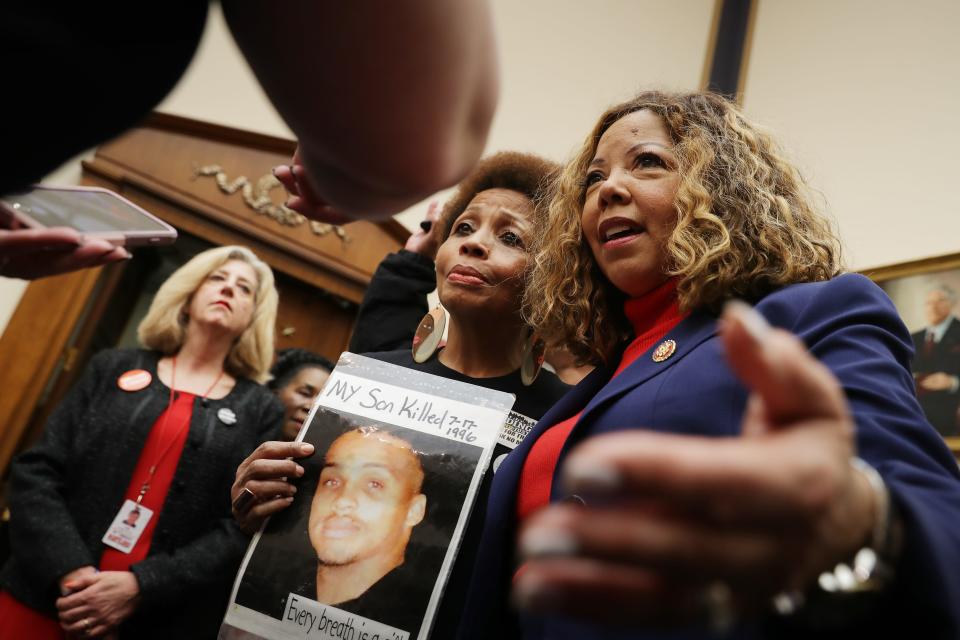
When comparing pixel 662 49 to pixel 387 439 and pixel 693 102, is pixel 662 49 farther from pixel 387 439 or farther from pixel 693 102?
pixel 387 439

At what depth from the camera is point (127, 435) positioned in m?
1.65

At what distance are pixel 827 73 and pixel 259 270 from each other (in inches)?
110

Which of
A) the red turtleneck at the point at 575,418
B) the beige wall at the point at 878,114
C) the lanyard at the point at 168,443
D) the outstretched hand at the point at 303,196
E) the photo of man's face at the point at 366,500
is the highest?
the beige wall at the point at 878,114

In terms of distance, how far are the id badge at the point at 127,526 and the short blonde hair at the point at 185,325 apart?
1.66 ft

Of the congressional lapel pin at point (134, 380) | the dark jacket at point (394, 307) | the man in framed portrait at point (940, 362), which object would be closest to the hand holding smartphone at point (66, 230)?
the dark jacket at point (394, 307)

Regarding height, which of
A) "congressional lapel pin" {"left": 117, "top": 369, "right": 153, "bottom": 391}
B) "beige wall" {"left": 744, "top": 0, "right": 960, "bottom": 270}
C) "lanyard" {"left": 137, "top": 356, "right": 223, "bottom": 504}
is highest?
"beige wall" {"left": 744, "top": 0, "right": 960, "bottom": 270}

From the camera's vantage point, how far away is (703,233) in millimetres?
927

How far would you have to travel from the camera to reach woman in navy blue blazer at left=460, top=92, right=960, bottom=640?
272 mm

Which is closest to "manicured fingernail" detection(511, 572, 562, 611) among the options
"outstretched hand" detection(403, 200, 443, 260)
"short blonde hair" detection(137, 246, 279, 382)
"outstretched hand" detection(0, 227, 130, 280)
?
"outstretched hand" detection(0, 227, 130, 280)

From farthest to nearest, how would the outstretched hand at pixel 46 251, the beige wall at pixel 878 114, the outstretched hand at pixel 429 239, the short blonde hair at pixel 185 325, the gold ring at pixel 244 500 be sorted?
the beige wall at pixel 878 114
the short blonde hair at pixel 185 325
the outstretched hand at pixel 429 239
the gold ring at pixel 244 500
the outstretched hand at pixel 46 251

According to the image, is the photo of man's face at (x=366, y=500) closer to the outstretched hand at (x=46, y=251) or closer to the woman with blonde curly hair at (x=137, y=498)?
the outstretched hand at (x=46, y=251)

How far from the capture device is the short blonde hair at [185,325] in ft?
6.47

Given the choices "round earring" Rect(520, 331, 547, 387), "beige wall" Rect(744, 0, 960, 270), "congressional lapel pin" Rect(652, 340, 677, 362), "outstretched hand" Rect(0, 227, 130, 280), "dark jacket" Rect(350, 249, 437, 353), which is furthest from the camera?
"beige wall" Rect(744, 0, 960, 270)

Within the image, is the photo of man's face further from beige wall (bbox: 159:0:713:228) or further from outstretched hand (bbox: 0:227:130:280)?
beige wall (bbox: 159:0:713:228)
